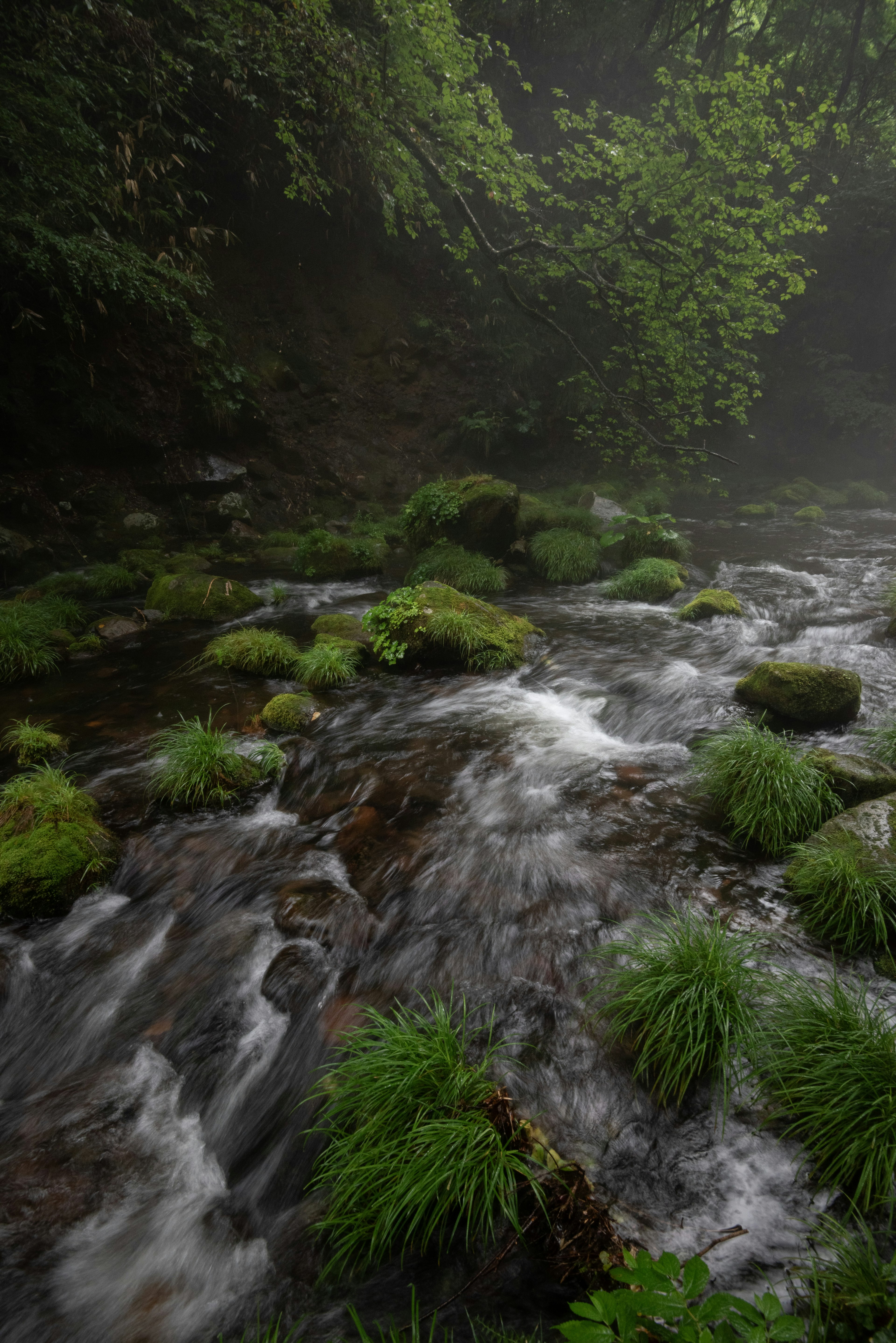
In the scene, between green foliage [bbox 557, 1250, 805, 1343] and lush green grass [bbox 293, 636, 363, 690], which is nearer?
green foliage [bbox 557, 1250, 805, 1343]

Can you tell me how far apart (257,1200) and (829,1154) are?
213 cm

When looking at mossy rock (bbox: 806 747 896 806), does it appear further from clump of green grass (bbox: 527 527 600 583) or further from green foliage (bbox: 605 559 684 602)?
clump of green grass (bbox: 527 527 600 583)

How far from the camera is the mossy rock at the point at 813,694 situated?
4961 millimetres

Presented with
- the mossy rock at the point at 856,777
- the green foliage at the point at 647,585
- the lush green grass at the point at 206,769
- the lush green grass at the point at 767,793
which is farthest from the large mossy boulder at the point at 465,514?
the mossy rock at the point at 856,777

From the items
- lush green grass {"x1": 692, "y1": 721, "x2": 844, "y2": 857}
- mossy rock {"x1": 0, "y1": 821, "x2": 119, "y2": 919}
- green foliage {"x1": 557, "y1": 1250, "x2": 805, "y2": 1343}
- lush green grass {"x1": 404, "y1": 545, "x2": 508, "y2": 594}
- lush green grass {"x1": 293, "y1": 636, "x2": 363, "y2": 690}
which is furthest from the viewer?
lush green grass {"x1": 404, "y1": 545, "x2": 508, "y2": 594}

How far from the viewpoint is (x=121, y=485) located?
12.0 metres

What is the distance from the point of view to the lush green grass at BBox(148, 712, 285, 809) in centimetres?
451

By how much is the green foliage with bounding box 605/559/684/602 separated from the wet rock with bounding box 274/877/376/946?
8049 mm

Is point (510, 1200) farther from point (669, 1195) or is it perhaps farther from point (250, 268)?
point (250, 268)

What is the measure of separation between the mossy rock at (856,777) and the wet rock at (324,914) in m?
3.19

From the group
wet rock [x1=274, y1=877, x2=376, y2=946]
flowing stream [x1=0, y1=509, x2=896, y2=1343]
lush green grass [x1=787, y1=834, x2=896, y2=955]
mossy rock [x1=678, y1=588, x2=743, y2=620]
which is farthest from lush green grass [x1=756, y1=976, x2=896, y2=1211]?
mossy rock [x1=678, y1=588, x2=743, y2=620]

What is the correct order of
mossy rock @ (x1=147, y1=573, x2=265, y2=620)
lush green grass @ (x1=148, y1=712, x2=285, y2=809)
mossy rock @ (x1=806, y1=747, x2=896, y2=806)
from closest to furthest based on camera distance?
mossy rock @ (x1=806, y1=747, x2=896, y2=806) < lush green grass @ (x1=148, y1=712, x2=285, y2=809) < mossy rock @ (x1=147, y1=573, x2=265, y2=620)

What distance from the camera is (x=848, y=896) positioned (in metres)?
2.90

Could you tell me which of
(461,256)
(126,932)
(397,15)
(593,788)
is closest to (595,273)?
(461,256)
